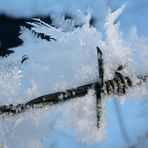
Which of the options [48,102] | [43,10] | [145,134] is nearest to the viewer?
[48,102]

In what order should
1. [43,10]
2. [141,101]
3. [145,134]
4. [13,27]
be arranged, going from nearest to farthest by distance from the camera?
[141,101] < [145,134] < [43,10] < [13,27]

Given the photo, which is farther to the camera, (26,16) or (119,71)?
(26,16)

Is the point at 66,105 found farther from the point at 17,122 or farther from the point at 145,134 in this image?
the point at 145,134

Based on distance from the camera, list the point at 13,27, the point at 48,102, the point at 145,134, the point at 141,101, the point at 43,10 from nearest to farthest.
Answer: the point at 48,102 → the point at 141,101 → the point at 145,134 → the point at 43,10 → the point at 13,27

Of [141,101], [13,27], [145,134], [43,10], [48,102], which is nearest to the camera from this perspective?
[48,102]

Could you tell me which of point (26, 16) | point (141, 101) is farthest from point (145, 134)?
point (26, 16)

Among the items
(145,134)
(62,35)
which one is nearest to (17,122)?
(62,35)

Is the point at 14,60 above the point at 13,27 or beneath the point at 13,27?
beneath

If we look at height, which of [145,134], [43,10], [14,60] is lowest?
[145,134]

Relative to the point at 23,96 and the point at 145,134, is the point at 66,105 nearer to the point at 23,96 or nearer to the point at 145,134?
the point at 23,96
